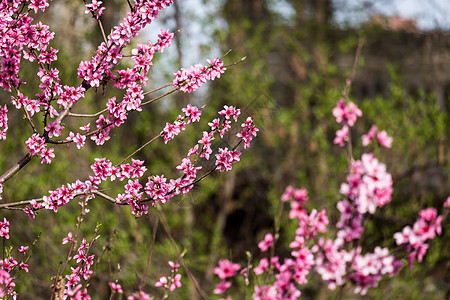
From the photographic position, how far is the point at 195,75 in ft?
7.95

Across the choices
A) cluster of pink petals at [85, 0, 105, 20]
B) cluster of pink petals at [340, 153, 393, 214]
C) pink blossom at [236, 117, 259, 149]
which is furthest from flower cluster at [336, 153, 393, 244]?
cluster of pink petals at [85, 0, 105, 20]

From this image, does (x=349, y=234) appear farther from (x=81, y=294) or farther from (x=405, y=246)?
(x=81, y=294)

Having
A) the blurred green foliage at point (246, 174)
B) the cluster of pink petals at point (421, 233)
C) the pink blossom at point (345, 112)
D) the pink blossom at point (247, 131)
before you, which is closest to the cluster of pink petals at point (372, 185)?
the cluster of pink petals at point (421, 233)

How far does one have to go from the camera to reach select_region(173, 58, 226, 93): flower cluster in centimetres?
242

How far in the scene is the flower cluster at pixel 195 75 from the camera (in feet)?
7.95

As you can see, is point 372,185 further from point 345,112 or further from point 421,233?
point 345,112

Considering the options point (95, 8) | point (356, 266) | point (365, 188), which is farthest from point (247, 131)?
point (356, 266)

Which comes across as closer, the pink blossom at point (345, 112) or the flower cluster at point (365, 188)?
the flower cluster at point (365, 188)

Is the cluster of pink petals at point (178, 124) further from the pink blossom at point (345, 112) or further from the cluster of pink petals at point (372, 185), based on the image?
the pink blossom at point (345, 112)

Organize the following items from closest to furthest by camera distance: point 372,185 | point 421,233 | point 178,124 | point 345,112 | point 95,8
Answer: point 95,8
point 178,124
point 372,185
point 421,233
point 345,112

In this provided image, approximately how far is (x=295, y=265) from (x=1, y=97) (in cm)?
546

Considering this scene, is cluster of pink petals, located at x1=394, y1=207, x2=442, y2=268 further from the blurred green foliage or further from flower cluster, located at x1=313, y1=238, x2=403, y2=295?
the blurred green foliage

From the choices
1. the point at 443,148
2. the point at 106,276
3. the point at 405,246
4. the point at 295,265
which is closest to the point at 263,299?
the point at 295,265

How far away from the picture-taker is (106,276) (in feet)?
20.7
